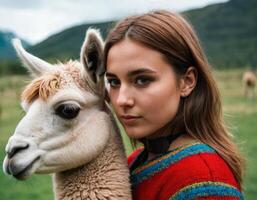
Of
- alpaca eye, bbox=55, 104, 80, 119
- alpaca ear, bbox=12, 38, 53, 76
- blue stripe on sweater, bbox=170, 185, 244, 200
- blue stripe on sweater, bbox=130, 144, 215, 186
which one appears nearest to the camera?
blue stripe on sweater, bbox=170, 185, 244, 200

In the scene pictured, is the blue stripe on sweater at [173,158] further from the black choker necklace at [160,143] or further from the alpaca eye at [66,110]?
the alpaca eye at [66,110]

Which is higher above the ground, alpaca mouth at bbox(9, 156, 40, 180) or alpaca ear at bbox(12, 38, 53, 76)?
alpaca ear at bbox(12, 38, 53, 76)

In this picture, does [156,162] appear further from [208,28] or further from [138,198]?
[208,28]

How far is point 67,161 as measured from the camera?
2.69m

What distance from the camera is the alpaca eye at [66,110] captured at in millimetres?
2691

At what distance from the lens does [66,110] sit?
2.70 meters

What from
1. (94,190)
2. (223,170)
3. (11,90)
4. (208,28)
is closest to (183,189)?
(223,170)

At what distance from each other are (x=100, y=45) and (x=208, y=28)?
148 metres

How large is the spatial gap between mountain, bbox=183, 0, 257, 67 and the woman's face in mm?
115116

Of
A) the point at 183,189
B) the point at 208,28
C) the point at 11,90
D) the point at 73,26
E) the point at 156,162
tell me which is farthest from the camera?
the point at 73,26

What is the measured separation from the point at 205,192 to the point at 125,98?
0.60 m

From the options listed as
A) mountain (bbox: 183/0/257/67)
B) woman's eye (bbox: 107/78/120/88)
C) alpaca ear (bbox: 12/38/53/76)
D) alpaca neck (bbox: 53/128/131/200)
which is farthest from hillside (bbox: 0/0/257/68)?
woman's eye (bbox: 107/78/120/88)

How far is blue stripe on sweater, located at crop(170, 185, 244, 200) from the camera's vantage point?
91.4 inches

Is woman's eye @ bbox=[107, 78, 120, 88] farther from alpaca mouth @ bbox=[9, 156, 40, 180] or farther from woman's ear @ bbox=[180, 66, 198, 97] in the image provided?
alpaca mouth @ bbox=[9, 156, 40, 180]
